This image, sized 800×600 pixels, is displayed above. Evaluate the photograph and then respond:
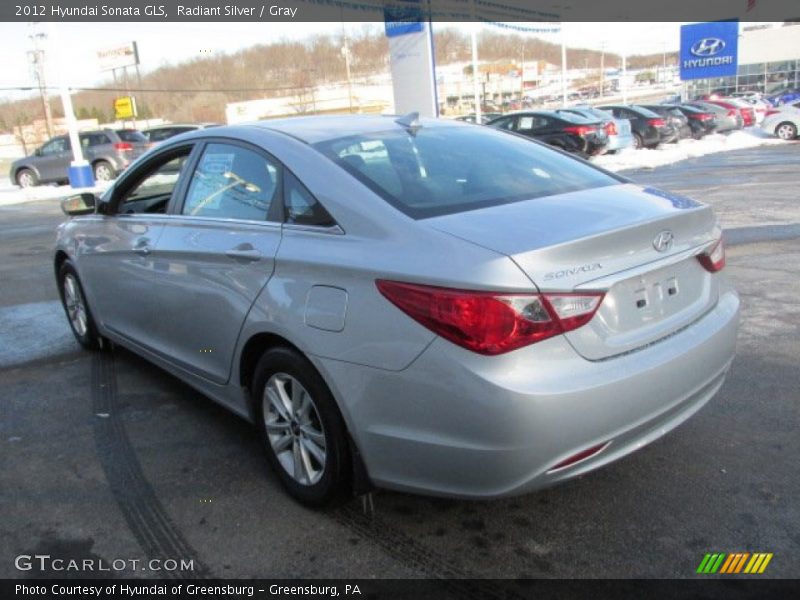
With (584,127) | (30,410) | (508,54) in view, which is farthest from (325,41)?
(30,410)

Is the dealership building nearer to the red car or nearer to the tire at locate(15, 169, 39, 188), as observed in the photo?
the red car

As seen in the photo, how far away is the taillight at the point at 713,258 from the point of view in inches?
115

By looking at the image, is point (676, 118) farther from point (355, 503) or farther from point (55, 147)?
point (355, 503)

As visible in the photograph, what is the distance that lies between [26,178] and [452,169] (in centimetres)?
2525

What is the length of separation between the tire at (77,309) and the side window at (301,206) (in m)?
2.58

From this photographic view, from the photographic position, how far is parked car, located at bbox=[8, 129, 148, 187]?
23.0 metres

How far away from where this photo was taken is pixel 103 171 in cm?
2364

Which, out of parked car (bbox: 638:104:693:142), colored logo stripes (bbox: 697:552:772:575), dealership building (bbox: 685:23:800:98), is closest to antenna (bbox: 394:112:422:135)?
colored logo stripes (bbox: 697:552:772:575)

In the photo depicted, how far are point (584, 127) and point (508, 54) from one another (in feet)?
271

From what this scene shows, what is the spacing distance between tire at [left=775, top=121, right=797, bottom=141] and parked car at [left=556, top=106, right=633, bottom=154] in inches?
293

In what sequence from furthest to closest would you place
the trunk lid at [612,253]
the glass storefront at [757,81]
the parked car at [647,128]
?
1. the glass storefront at [757,81]
2. the parked car at [647,128]
3. the trunk lid at [612,253]

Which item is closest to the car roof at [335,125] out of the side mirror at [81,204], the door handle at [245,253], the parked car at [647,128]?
the door handle at [245,253]

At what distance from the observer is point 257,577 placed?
2.60 meters

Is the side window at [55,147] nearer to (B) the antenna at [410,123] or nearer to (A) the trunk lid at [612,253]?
(B) the antenna at [410,123]
